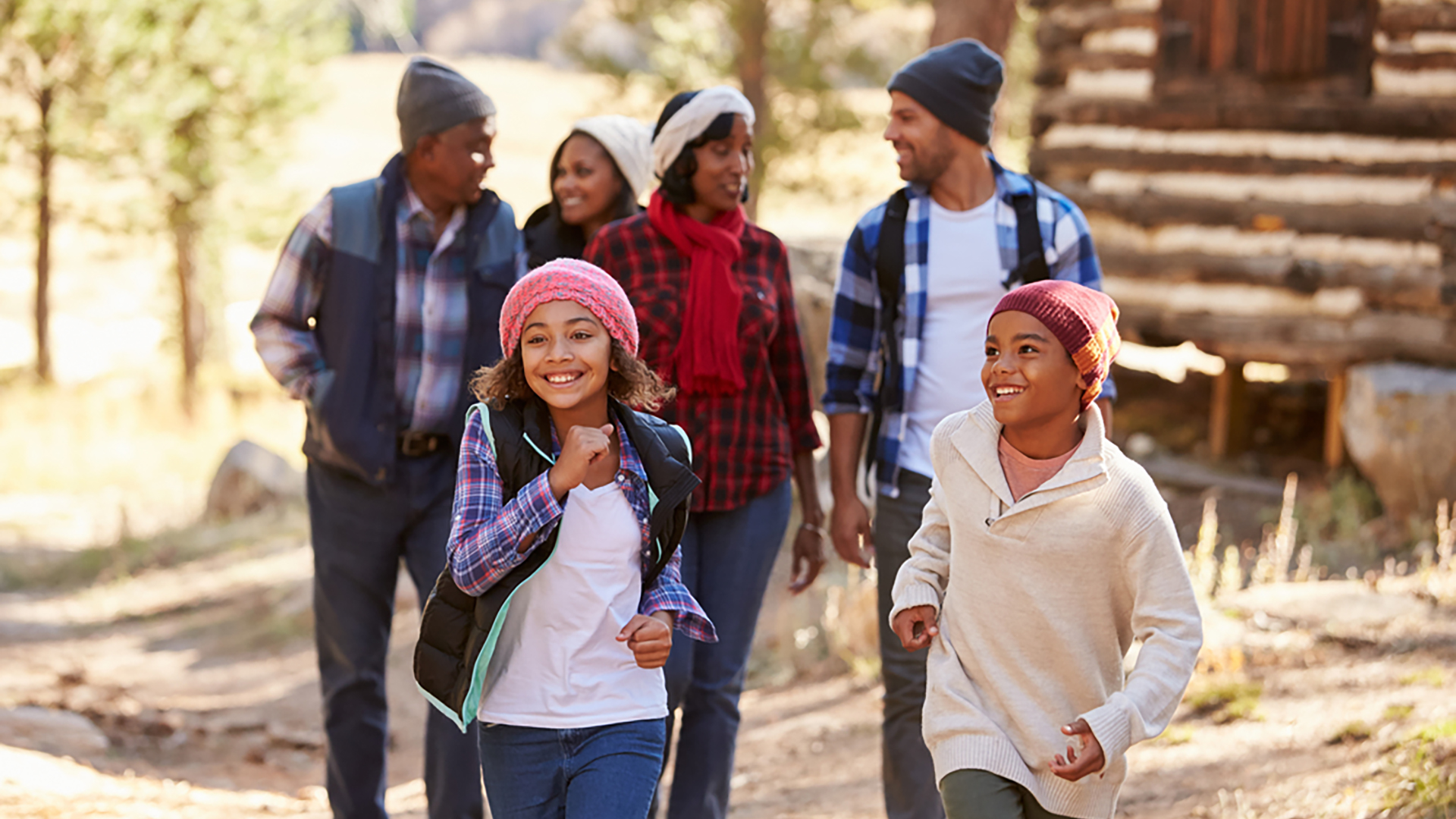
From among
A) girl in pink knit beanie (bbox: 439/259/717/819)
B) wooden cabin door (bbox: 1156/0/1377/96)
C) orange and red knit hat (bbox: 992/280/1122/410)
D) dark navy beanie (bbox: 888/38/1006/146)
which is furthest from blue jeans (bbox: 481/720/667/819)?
wooden cabin door (bbox: 1156/0/1377/96)

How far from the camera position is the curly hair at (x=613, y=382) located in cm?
290

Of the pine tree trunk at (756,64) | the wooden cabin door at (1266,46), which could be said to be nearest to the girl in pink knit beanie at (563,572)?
the wooden cabin door at (1266,46)

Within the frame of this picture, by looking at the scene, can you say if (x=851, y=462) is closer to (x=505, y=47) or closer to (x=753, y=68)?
(x=753, y=68)

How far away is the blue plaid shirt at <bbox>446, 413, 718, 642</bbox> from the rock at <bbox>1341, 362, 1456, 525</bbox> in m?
6.37

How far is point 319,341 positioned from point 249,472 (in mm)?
8750

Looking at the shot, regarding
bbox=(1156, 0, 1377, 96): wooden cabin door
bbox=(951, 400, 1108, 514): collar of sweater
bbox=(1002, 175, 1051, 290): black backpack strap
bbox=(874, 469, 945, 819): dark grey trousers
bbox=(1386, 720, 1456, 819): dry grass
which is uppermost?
bbox=(1156, 0, 1377, 96): wooden cabin door

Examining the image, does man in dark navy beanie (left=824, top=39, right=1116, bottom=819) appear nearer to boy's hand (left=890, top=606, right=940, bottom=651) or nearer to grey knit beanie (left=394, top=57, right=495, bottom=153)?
boy's hand (left=890, top=606, right=940, bottom=651)

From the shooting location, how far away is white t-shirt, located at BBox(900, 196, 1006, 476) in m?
3.70

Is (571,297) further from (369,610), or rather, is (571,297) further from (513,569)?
(369,610)

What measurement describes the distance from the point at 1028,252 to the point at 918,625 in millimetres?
1339

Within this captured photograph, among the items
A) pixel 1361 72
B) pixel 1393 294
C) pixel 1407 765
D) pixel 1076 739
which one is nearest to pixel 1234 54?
pixel 1361 72

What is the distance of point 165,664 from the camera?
8.66 metres

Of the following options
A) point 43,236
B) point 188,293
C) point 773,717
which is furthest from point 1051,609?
point 188,293

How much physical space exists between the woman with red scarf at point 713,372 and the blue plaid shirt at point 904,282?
0.22 m
